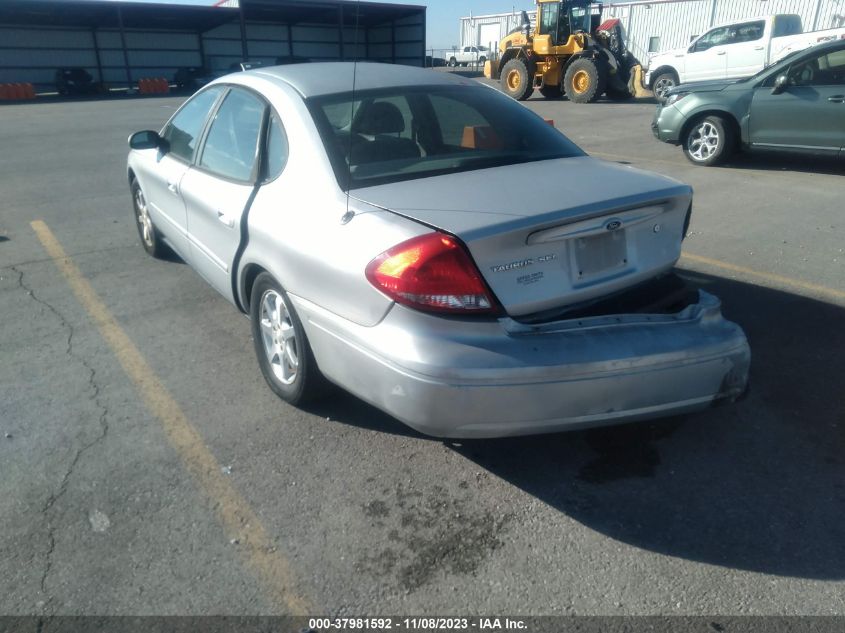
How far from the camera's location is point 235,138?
4031mm

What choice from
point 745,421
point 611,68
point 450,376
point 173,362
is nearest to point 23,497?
point 173,362

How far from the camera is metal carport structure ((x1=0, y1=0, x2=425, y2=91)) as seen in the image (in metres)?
35.2

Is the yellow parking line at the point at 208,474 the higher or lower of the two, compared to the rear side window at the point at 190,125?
lower

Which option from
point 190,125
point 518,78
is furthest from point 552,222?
point 518,78

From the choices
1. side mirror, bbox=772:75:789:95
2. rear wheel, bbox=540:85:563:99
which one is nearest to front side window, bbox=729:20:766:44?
rear wheel, bbox=540:85:563:99

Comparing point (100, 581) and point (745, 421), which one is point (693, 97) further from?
point (100, 581)

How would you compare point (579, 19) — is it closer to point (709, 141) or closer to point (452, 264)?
point (709, 141)

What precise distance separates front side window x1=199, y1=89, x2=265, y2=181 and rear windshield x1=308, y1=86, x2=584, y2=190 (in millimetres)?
464

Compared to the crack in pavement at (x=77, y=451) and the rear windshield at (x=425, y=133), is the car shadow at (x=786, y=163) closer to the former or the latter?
the rear windshield at (x=425, y=133)

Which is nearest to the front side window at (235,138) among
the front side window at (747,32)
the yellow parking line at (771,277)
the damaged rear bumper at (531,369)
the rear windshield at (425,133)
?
the rear windshield at (425,133)

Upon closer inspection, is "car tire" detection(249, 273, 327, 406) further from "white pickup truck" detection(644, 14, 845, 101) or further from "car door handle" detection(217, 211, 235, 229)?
"white pickup truck" detection(644, 14, 845, 101)

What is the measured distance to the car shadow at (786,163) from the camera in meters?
9.73

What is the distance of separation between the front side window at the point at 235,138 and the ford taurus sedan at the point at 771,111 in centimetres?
759

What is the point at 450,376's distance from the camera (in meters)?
2.55
